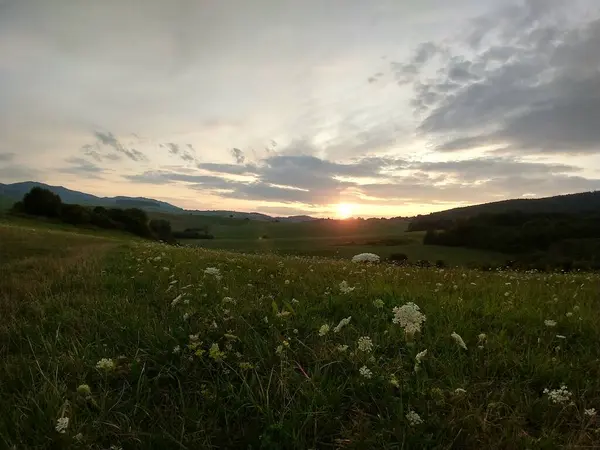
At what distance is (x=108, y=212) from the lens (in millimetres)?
101938

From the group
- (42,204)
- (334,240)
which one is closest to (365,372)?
(42,204)

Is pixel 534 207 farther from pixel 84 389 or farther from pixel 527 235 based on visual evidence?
pixel 84 389

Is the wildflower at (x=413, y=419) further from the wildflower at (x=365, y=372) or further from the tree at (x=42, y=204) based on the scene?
the tree at (x=42, y=204)

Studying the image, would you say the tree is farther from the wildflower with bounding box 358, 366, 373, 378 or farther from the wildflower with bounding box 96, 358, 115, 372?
the wildflower with bounding box 358, 366, 373, 378

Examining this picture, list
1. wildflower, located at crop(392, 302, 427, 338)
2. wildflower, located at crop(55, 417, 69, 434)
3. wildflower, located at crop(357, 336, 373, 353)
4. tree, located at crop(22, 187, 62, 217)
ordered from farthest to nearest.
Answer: tree, located at crop(22, 187, 62, 217), wildflower, located at crop(392, 302, 427, 338), wildflower, located at crop(357, 336, 373, 353), wildflower, located at crop(55, 417, 69, 434)

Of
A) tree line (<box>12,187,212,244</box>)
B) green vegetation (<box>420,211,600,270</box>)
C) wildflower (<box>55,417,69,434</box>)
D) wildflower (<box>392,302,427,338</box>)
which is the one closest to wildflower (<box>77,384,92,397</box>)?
Answer: wildflower (<box>55,417,69,434</box>)

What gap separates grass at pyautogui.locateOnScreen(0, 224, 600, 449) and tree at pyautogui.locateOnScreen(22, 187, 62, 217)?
98999mm

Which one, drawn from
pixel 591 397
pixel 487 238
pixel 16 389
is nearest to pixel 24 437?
pixel 16 389

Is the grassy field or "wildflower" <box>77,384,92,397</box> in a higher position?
"wildflower" <box>77,384,92,397</box>

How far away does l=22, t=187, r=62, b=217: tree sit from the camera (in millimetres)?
89938

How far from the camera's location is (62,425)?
288 centimetres

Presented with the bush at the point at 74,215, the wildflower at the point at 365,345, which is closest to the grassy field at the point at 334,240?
the bush at the point at 74,215

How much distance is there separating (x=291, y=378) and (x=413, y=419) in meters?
1.09

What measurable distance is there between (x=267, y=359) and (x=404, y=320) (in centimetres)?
165
